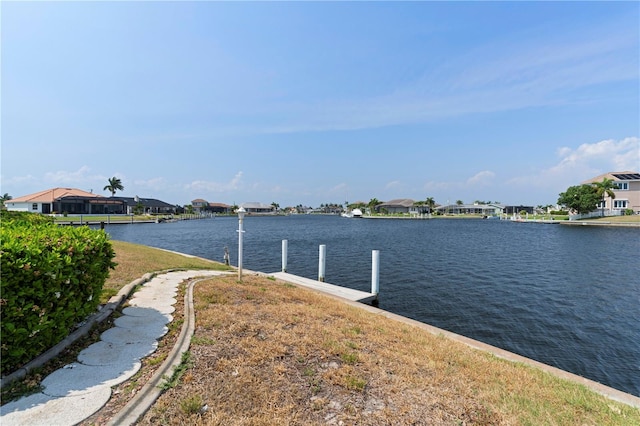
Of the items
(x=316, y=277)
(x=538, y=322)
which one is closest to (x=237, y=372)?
(x=538, y=322)

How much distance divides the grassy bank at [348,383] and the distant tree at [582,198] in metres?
78.0

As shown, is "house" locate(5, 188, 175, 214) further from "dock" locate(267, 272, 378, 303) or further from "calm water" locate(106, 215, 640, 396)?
"dock" locate(267, 272, 378, 303)

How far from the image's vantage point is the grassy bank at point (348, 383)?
3.41m

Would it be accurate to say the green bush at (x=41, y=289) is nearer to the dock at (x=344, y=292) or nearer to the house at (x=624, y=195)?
the dock at (x=344, y=292)

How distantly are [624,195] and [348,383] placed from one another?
93434 mm

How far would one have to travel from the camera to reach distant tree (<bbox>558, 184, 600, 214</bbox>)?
207 ft

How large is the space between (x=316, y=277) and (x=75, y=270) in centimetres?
1352

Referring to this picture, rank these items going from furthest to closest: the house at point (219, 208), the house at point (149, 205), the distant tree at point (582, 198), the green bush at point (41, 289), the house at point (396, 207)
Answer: the house at point (219, 208) → the house at point (396, 207) → the house at point (149, 205) → the distant tree at point (582, 198) → the green bush at point (41, 289)

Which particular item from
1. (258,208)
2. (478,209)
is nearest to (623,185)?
(478,209)

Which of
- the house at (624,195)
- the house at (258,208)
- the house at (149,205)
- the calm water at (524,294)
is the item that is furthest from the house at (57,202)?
the house at (624,195)

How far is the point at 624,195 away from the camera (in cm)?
6769

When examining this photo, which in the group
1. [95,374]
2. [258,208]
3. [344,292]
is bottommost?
[344,292]

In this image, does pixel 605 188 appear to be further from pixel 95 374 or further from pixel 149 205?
pixel 149 205

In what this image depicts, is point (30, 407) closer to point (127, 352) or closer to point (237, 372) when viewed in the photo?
point (127, 352)
